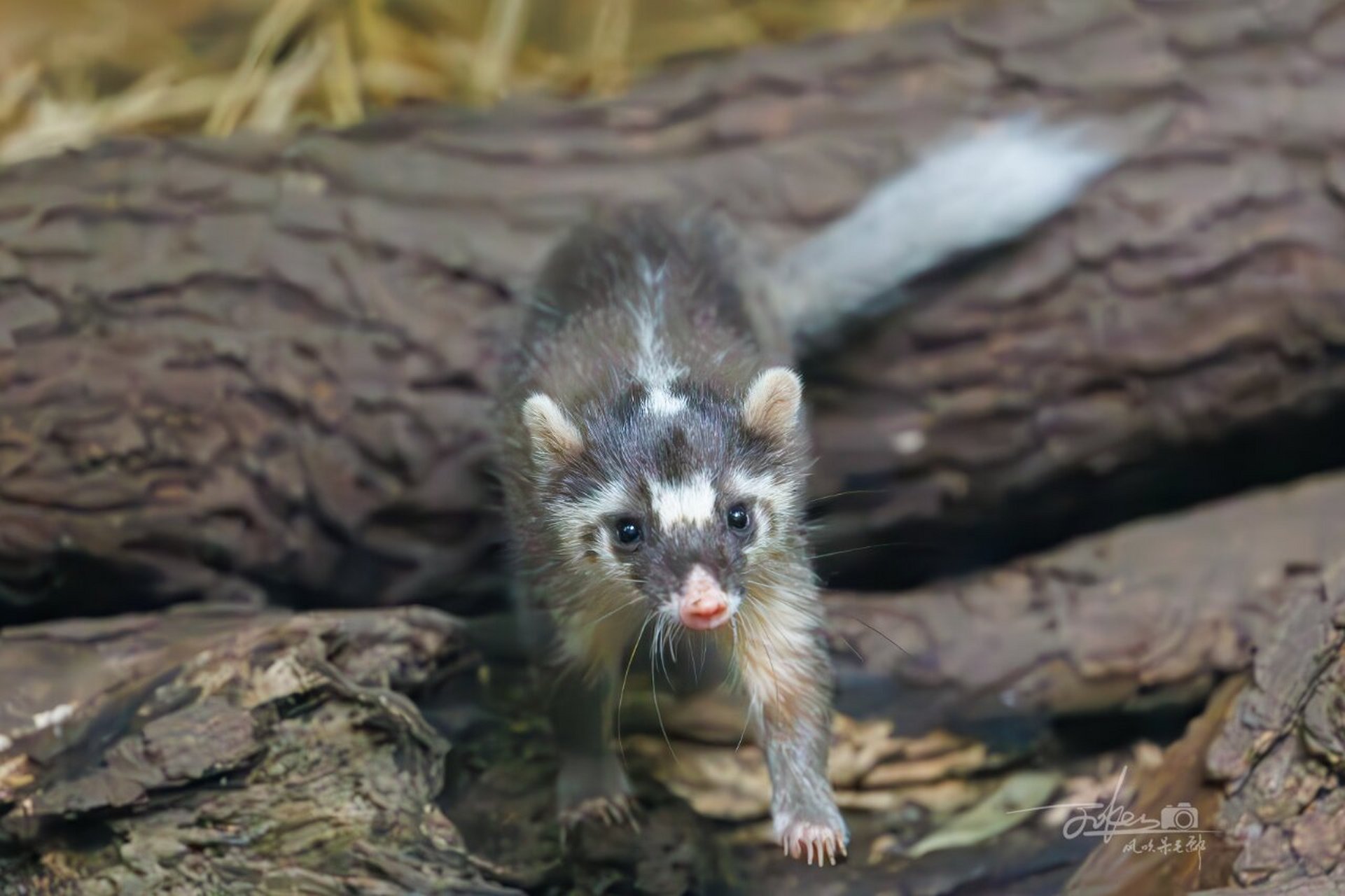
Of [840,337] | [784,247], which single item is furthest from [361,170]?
[840,337]

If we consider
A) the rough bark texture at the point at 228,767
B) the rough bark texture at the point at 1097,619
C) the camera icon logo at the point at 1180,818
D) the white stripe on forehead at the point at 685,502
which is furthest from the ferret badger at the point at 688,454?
the camera icon logo at the point at 1180,818

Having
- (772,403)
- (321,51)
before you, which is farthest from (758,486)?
(321,51)

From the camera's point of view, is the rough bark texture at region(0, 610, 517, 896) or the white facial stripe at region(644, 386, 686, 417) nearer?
the rough bark texture at region(0, 610, 517, 896)

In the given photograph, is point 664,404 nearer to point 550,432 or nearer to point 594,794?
point 550,432

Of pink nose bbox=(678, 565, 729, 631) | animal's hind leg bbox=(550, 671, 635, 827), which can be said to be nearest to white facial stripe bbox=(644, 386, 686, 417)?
pink nose bbox=(678, 565, 729, 631)

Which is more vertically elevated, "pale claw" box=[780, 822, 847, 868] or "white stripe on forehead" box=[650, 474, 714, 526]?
"white stripe on forehead" box=[650, 474, 714, 526]

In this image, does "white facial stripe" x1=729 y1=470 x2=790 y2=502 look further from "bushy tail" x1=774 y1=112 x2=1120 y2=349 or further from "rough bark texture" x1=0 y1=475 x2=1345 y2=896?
"bushy tail" x1=774 y1=112 x2=1120 y2=349

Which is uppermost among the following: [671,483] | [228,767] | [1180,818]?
[671,483]
